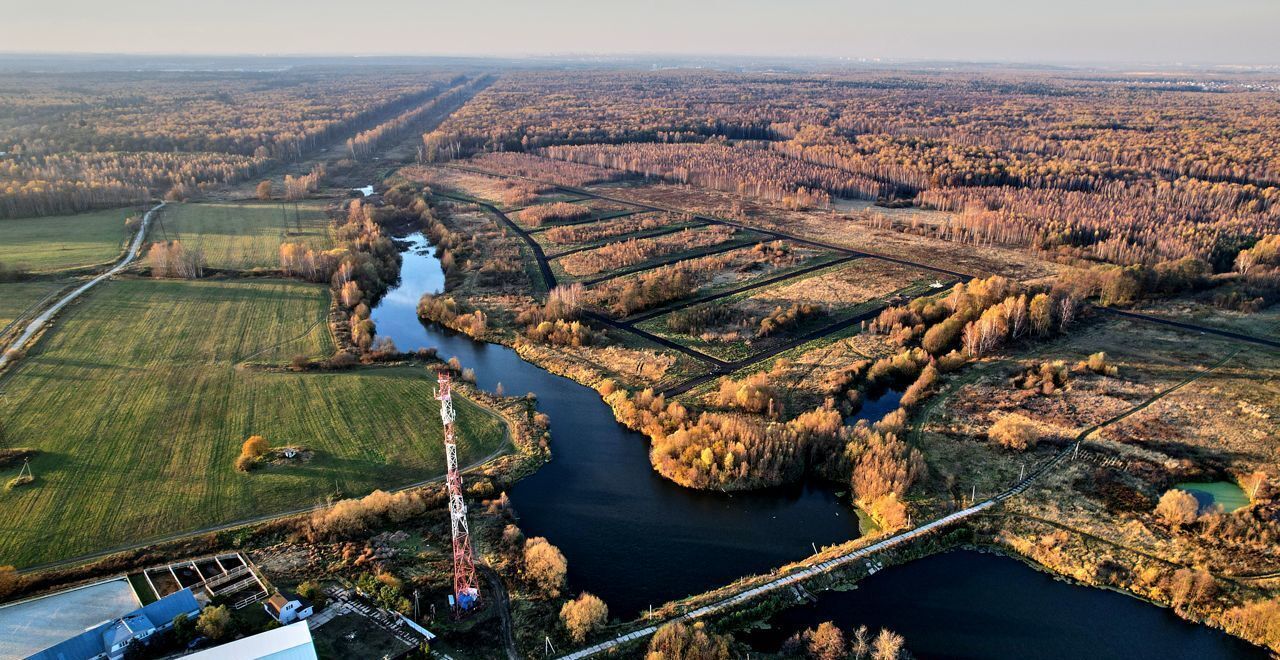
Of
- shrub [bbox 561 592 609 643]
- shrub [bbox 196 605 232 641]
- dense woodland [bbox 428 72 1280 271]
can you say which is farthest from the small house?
dense woodland [bbox 428 72 1280 271]

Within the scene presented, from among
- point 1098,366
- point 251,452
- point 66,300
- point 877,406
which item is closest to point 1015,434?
point 877,406

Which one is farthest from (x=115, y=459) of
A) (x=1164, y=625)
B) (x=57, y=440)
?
(x=1164, y=625)

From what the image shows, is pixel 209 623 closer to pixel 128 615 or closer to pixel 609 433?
pixel 128 615

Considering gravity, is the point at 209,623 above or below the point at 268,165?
below

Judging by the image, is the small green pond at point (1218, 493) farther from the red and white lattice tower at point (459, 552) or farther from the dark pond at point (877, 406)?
the red and white lattice tower at point (459, 552)

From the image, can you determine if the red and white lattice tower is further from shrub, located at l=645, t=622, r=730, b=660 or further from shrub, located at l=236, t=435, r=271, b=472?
shrub, located at l=236, t=435, r=271, b=472

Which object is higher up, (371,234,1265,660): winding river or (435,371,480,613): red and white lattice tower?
(435,371,480,613): red and white lattice tower
